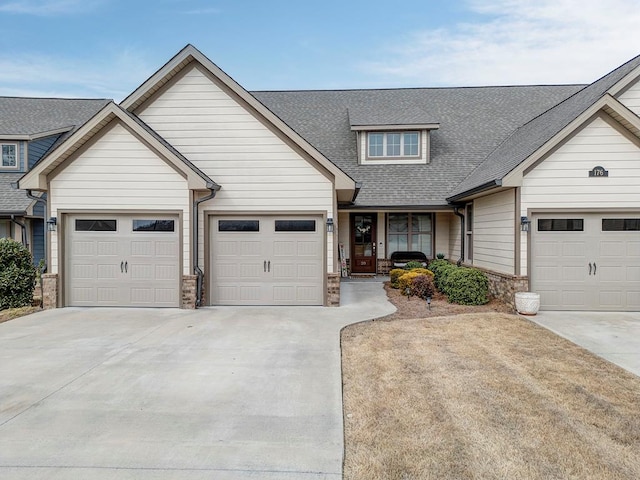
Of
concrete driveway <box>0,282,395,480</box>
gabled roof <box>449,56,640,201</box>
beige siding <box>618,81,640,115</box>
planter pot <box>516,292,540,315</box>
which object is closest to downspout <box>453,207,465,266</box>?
gabled roof <box>449,56,640,201</box>

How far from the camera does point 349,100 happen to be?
1952 cm

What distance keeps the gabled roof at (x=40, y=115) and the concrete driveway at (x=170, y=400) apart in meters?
10.7

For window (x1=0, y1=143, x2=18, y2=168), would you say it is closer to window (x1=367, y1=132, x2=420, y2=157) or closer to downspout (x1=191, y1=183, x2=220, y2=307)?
downspout (x1=191, y1=183, x2=220, y2=307)

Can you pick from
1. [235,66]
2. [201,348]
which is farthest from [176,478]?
[235,66]

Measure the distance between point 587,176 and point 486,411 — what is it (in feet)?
25.7

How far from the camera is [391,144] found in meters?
16.1

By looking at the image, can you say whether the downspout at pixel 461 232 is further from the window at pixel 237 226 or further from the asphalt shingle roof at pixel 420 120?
the window at pixel 237 226

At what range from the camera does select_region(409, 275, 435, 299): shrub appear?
36.6ft

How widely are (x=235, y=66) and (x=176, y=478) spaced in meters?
34.3

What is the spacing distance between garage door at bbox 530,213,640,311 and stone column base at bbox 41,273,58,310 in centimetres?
1165

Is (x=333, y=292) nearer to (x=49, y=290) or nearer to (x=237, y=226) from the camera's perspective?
(x=237, y=226)

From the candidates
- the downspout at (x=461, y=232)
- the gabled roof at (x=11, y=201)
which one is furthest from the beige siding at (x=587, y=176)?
the gabled roof at (x=11, y=201)

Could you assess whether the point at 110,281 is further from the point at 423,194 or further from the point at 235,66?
the point at 235,66

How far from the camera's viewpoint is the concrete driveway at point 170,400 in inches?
134
